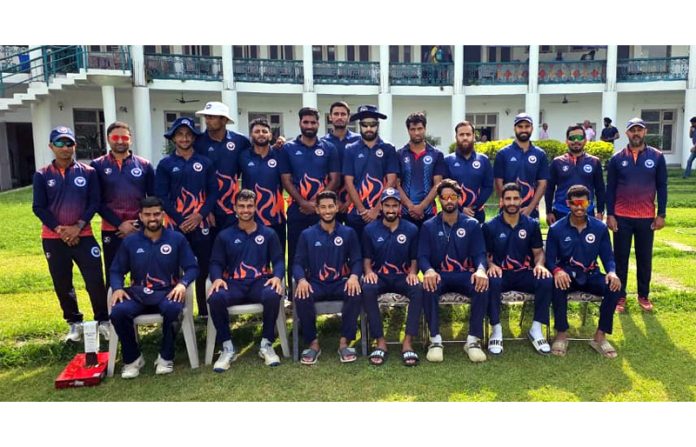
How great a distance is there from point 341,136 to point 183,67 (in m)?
15.6

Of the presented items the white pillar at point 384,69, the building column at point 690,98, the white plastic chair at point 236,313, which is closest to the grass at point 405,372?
the white plastic chair at point 236,313

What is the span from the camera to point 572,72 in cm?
2161

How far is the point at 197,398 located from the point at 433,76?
1979 cm

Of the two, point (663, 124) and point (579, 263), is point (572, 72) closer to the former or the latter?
point (663, 124)

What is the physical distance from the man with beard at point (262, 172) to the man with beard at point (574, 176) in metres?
2.94

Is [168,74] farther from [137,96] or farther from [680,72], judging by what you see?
[680,72]

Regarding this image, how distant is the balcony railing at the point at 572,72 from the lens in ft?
70.3

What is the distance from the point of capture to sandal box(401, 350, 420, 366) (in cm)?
462

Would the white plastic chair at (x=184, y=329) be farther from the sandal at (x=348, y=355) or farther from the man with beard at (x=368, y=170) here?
the man with beard at (x=368, y=170)

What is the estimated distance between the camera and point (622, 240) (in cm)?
582

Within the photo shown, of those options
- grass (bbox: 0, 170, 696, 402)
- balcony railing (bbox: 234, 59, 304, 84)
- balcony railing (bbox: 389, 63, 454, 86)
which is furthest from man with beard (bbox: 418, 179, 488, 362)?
balcony railing (bbox: 389, 63, 454, 86)

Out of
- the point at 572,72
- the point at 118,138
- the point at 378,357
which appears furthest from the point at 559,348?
the point at 572,72

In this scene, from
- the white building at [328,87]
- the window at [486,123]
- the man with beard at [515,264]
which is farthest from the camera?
the window at [486,123]
